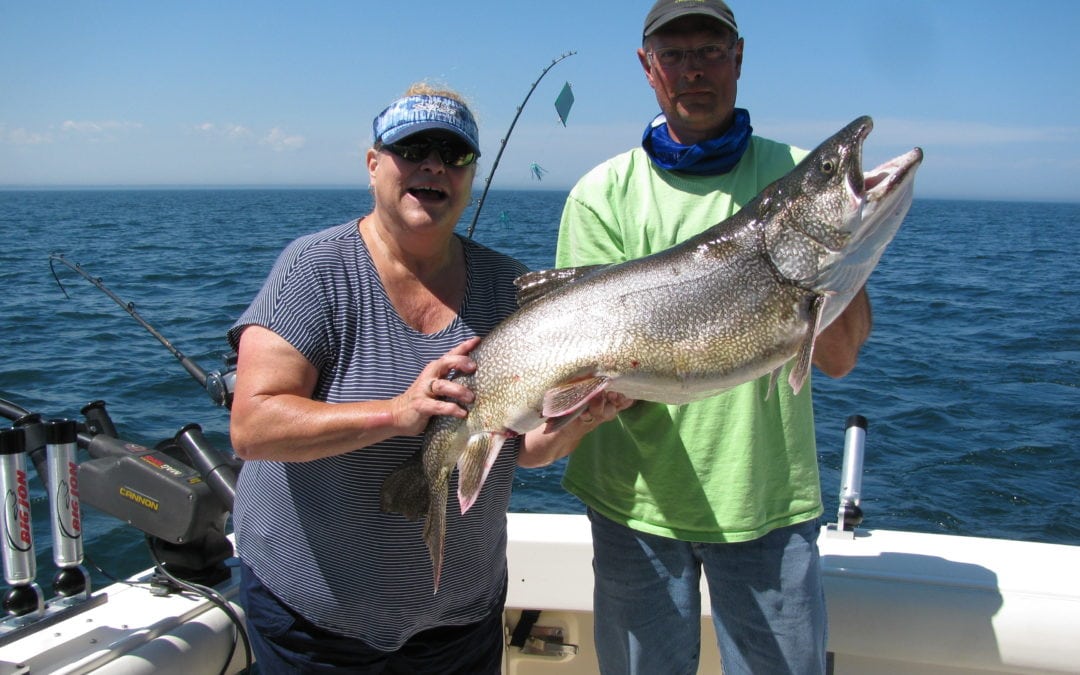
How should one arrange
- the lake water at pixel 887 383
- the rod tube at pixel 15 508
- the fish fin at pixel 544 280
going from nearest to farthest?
the fish fin at pixel 544 280 → the rod tube at pixel 15 508 → the lake water at pixel 887 383

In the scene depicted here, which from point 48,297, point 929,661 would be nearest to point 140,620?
point 929,661

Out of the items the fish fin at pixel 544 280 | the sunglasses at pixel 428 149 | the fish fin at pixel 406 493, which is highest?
the sunglasses at pixel 428 149

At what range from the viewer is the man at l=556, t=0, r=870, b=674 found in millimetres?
2756

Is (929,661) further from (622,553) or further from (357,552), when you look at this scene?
(357,552)

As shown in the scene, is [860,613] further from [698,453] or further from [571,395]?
[571,395]

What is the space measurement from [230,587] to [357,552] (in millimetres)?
1574

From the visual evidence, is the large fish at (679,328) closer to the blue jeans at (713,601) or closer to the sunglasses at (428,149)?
the sunglasses at (428,149)

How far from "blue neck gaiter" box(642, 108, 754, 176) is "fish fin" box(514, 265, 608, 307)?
0.53m

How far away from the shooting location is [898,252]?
33969 millimetres

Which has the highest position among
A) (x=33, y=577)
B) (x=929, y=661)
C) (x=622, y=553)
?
(x=622, y=553)

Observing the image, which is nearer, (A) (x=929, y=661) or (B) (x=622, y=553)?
(B) (x=622, y=553)

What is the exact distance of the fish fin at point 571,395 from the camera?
2.47 m

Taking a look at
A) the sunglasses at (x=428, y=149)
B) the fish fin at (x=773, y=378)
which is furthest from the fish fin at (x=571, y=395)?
the sunglasses at (x=428, y=149)

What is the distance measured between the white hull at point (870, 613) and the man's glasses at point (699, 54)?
2.24 metres
